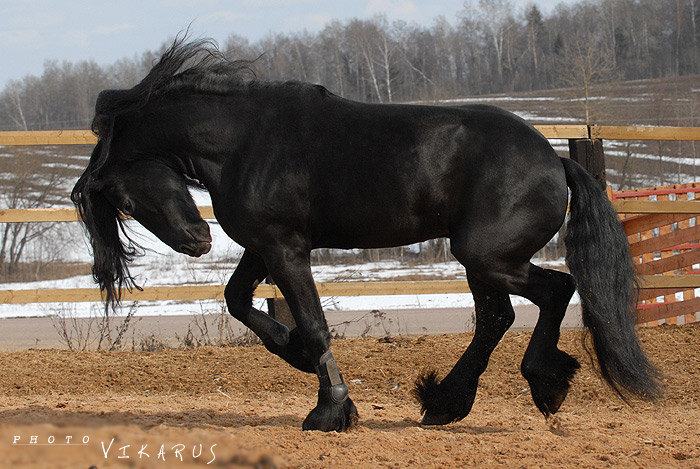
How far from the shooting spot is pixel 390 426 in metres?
4.00

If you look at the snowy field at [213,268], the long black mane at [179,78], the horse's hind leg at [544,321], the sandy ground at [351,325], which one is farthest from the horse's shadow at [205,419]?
the sandy ground at [351,325]

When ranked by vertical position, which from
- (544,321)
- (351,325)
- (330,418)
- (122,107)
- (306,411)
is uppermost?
(122,107)

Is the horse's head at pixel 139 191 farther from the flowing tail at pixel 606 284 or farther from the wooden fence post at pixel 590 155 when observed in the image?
the wooden fence post at pixel 590 155

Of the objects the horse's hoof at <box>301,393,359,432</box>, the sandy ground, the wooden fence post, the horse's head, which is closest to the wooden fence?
the wooden fence post

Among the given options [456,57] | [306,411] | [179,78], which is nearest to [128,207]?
[179,78]

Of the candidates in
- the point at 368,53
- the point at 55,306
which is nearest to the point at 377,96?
the point at 368,53

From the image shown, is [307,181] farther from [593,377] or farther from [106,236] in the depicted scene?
[593,377]

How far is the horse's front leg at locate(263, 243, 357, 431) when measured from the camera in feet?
11.6

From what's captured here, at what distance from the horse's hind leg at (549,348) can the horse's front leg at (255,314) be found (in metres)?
1.23

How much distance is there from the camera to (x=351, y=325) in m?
9.35

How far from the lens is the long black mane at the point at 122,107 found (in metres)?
3.76

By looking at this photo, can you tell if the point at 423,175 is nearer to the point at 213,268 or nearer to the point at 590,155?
the point at 590,155

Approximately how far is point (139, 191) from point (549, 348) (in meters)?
2.35

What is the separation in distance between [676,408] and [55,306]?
486 inches
